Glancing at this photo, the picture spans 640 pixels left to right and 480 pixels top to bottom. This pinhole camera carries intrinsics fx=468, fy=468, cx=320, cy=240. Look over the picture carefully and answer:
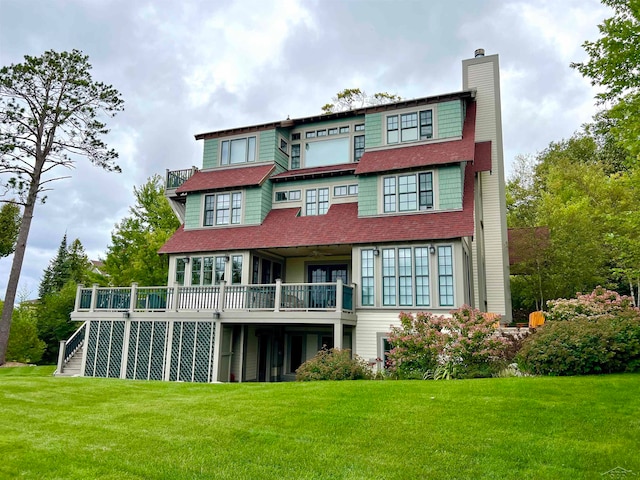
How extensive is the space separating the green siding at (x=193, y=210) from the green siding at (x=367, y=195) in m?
7.38

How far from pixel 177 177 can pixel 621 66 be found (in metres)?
17.7

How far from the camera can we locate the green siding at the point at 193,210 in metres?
20.6

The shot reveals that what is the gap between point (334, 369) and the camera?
12.7 meters

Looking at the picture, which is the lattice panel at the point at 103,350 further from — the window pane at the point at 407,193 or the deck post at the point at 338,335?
the window pane at the point at 407,193

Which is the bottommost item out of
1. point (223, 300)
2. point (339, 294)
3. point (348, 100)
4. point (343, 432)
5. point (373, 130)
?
point (343, 432)

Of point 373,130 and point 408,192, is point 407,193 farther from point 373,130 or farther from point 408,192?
point 373,130

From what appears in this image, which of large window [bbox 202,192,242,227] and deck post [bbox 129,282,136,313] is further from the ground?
large window [bbox 202,192,242,227]

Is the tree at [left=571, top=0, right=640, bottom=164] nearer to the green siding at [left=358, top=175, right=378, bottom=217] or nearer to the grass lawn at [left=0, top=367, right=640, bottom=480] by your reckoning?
the grass lawn at [left=0, top=367, right=640, bottom=480]

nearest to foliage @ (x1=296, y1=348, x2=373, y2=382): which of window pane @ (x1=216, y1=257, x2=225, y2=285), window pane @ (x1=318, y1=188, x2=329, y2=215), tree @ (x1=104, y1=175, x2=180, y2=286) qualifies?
window pane @ (x1=216, y1=257, x2=225, y2=285)

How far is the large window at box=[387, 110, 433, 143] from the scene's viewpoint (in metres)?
18.2

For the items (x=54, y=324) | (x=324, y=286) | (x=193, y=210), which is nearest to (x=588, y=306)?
(x=324, y=286)

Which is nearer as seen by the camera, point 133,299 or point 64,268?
point 133,299

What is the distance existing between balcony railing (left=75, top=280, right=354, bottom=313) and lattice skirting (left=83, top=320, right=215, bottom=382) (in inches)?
24.7

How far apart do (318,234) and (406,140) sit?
5120mm
